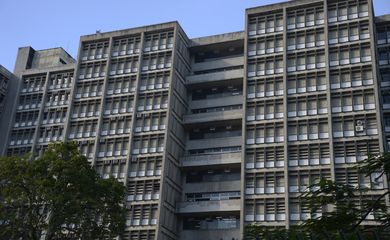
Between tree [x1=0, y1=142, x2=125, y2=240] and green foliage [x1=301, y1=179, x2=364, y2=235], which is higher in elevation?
tree [x1=0, y1=142, x2=125, y2=240]

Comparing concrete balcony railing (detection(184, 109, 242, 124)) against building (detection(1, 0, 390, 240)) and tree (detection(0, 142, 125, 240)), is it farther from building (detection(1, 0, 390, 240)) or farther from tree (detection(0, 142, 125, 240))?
tree (detection(0, 142, 125, 240))

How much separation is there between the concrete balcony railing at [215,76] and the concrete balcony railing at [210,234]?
59.1ft

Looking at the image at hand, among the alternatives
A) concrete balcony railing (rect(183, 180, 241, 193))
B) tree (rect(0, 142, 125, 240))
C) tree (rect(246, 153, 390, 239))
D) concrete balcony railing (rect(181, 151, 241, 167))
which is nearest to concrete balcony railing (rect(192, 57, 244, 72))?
concrete balcony railing (rect(181, 151, 241, 167))

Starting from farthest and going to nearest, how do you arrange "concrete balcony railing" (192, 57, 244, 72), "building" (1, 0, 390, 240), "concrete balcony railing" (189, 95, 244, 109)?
"concrete balcony railing" (192, 57, 244, 72), "concrete balcony railing" (189, 95, 244, 109), "building" (1, 0, 390, 240)

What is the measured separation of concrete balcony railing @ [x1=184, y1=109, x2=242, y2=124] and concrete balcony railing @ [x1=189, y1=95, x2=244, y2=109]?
2.18 m

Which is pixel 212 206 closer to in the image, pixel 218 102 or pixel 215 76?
pixel 218 102

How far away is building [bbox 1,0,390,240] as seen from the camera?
187 feet

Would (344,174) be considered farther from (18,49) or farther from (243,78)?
(18,49)

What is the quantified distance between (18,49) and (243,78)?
34.3m

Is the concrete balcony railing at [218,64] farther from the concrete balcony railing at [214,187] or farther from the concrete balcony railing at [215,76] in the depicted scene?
the concrete balcony railing at [214,187]

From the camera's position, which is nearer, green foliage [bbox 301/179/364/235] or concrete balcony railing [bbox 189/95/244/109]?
green foliage [bbox 301/179/364/235]

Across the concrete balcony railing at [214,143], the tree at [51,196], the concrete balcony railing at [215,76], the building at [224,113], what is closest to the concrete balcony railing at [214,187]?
the building at [224,113]

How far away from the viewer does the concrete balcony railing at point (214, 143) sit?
211 feet

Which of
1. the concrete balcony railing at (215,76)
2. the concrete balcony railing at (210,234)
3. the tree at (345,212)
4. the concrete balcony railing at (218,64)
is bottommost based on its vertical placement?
the tree at (345,212)
